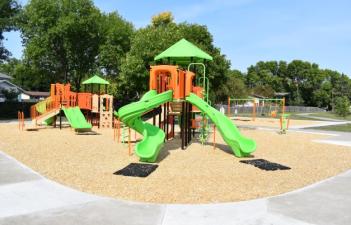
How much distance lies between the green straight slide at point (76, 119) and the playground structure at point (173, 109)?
4941 millimetres

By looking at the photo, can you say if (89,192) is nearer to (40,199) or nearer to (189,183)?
(40,199)

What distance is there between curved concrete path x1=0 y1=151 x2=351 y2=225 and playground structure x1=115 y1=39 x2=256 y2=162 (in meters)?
4.45

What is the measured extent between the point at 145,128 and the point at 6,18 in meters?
25.9

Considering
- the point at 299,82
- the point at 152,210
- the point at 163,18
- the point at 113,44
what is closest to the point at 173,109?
the point at 152,210

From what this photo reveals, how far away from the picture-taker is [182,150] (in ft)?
49.3

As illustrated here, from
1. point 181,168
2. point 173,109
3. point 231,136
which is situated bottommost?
point 181,168

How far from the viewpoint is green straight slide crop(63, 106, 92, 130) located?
67.9 ft

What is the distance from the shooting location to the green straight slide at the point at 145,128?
1217 centimetres

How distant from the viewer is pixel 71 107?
77.1 ft

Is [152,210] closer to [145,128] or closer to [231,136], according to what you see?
[145,128]

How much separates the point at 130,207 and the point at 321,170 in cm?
695

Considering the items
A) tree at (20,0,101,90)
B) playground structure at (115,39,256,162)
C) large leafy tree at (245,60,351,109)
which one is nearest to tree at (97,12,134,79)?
tree at (20,0,101,90)

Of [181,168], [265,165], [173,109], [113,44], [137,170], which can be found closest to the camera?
[137,170]

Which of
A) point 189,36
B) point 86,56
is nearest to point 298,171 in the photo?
point 189,36
